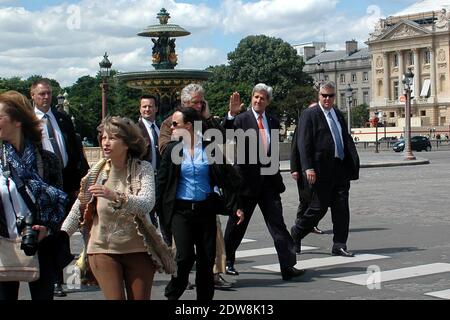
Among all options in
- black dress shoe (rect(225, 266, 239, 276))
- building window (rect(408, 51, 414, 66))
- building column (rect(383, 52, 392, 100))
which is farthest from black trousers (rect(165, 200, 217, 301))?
building column (rect(383, 52, 392, 100))

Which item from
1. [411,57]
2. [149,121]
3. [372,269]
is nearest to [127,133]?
[149,121]

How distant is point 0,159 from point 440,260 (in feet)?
20.9

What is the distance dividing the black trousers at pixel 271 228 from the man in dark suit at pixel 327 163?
127 centimetres

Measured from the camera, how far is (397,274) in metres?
9.64

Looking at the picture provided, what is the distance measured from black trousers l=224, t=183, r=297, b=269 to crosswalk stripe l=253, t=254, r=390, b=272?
71 centimetres

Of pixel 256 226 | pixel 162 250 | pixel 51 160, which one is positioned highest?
pixel 51 160

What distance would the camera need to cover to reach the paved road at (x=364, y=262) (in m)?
8.74

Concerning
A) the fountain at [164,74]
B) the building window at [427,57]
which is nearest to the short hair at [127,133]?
the fountain at [164,74]

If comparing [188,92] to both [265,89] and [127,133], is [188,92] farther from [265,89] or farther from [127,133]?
[127,133]

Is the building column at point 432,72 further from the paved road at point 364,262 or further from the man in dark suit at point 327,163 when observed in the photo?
the man in dark suit at point 327,163

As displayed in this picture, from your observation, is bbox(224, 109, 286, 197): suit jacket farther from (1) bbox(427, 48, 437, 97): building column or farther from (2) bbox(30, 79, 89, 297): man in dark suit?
(1) bbox(427, 48, 437, 97): building column
